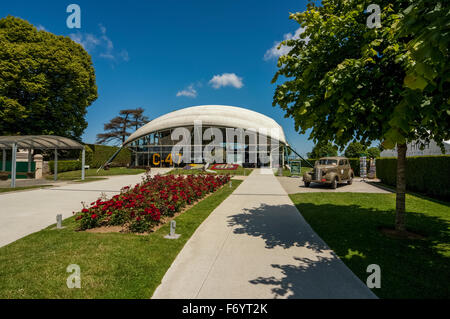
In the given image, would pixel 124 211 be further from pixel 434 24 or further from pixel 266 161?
pixel 266 161

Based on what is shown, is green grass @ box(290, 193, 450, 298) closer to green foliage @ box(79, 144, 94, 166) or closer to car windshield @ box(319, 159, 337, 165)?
car windshield @ box(319, 159, 337, 165)

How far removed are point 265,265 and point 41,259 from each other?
410 cm

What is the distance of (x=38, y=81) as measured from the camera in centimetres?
2011

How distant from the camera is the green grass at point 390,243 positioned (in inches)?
120

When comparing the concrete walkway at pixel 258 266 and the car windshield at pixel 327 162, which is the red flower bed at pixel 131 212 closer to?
the concrete walkway at pixel 258 266

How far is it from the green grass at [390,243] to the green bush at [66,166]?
80.7ft

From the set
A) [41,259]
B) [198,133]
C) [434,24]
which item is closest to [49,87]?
[198,133]

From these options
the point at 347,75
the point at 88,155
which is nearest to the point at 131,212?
the point at 347,75

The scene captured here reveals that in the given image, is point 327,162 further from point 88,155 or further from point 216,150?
point 88,155

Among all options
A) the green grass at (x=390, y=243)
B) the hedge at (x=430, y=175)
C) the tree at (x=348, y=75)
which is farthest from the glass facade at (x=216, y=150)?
the tree at (x=348, y=75)

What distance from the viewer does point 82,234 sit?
16.7 ft

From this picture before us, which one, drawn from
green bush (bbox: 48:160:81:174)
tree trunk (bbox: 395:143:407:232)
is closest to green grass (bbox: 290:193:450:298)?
tree trunk (bbox: 395:143:407:232)
